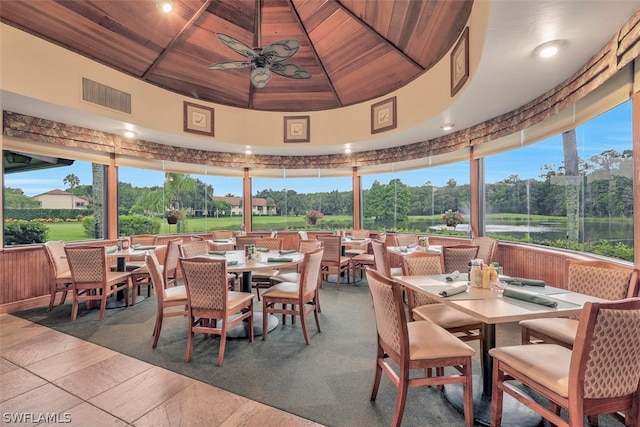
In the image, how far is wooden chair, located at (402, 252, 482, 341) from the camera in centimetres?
237

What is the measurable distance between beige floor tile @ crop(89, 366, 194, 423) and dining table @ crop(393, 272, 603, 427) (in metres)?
2.05

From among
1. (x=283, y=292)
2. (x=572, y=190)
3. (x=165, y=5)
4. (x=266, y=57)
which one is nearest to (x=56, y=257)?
(x=283, y=292)

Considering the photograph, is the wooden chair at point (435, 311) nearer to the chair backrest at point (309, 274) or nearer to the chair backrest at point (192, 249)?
the chair backrest at point (309, 274)

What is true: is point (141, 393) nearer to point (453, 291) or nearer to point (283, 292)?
point (283, 292)

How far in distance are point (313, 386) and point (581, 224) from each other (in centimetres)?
355

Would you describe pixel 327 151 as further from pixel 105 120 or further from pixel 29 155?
pixel 29 155

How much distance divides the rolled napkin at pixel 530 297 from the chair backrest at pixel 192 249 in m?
3.70

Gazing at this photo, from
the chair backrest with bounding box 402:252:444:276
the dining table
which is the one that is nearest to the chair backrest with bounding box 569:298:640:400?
the dining table

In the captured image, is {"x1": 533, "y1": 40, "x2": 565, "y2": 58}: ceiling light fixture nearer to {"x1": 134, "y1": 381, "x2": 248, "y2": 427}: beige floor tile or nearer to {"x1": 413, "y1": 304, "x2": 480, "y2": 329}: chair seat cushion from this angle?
{"x1": 413, "y1": 304, "x2": 480, "y2": 329}: chair seat cushion

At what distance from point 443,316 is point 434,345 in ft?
1.94

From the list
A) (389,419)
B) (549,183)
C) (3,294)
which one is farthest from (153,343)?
(549,183)

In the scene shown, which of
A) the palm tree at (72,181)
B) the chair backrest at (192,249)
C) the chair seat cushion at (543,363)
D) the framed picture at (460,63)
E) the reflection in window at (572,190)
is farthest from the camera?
the palm tree at (72,181)

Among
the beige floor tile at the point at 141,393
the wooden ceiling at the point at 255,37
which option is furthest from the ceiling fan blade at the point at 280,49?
the beige floor tile at the point at 141,393

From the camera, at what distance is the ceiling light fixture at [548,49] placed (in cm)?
257
